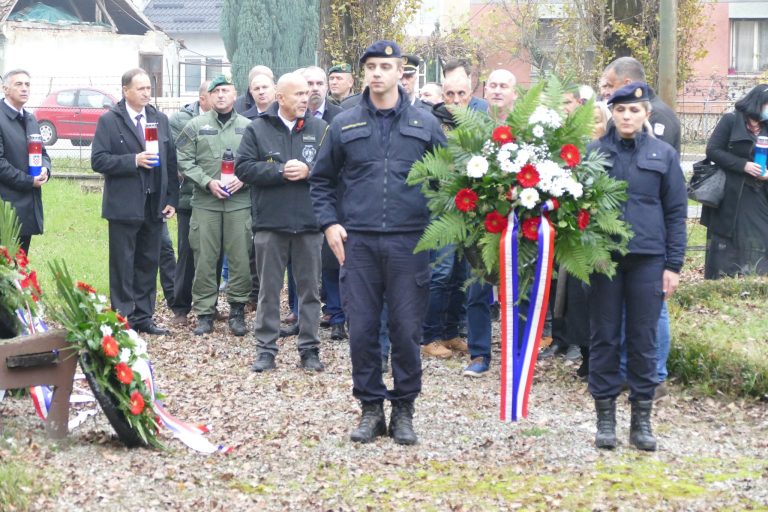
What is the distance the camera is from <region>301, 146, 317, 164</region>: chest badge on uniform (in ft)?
32.6

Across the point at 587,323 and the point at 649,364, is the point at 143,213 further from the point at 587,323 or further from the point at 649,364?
A: the point at 649,364

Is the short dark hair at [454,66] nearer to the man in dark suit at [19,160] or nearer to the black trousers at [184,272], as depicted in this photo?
the black trousers at [184,272]

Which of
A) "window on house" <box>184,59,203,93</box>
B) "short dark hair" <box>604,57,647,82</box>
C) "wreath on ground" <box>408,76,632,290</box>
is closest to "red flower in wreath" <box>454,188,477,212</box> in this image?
"wreath on ground" <box>408,76,632,290</box>

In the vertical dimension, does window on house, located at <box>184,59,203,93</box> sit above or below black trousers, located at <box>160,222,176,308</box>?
above

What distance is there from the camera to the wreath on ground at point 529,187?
7.15 m

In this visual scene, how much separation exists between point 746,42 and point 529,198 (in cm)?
3481

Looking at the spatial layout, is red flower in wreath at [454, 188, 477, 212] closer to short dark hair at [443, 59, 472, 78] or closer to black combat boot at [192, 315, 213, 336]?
short dark hair at [443, 59, 472, 78]

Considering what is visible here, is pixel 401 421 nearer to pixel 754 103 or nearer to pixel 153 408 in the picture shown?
pixel 153 408

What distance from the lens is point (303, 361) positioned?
9.90 meters

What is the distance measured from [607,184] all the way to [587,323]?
7.51ft

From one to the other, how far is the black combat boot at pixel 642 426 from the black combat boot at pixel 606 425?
12 centimetres

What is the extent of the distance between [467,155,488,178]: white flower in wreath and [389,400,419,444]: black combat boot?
1.47 metres

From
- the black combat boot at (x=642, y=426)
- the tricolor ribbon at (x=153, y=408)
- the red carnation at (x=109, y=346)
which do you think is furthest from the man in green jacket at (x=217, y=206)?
the black combat boot at (x=642, y=426)

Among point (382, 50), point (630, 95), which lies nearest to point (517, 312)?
point (630, 95)
